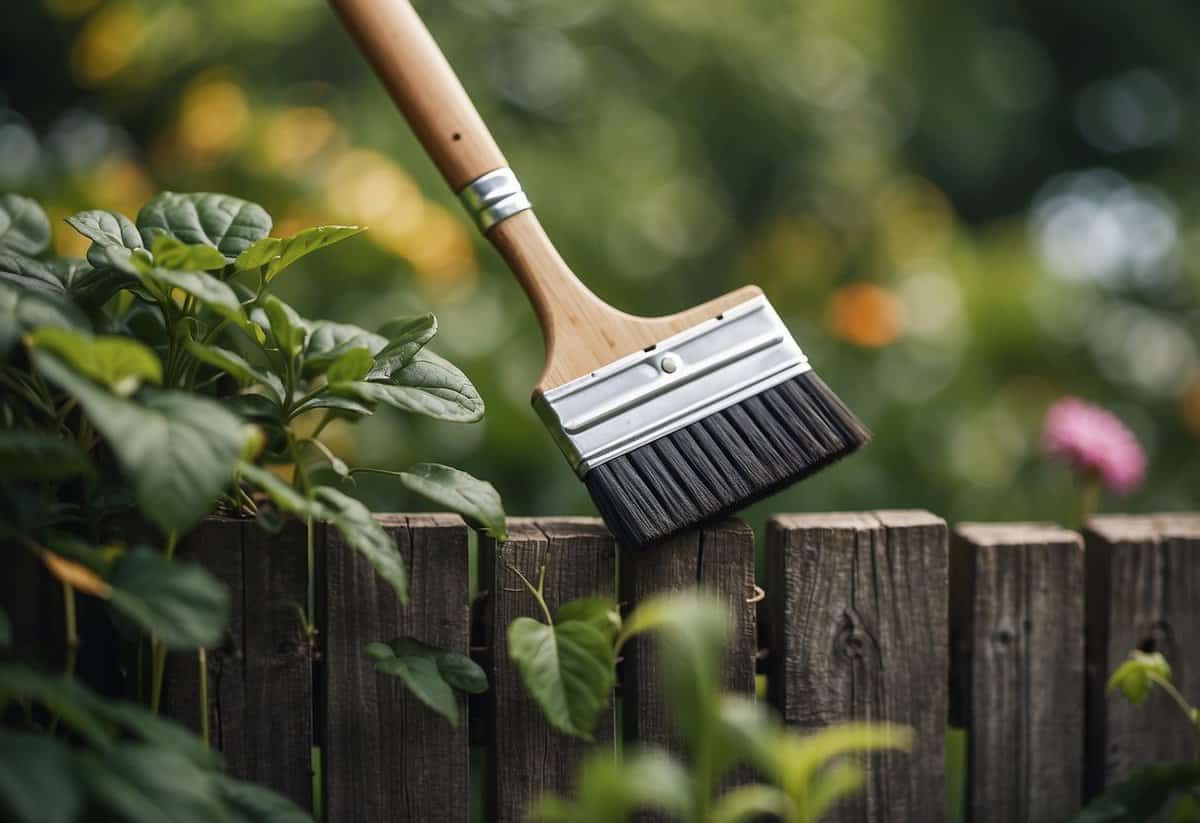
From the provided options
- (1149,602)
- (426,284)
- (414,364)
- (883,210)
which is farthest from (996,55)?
(414,364)

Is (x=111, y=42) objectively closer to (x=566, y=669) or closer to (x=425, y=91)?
(x=425, y=91)

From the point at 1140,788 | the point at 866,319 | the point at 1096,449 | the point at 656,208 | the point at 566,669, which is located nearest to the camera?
the point at 566,669

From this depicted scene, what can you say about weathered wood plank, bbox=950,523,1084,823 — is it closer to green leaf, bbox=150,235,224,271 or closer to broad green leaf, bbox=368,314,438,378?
broad green leaf, bbox=368,314,438,378

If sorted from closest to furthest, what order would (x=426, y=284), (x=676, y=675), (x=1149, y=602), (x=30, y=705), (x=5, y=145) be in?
(x=676, y=675) < (x=30, y=705) < (x=1149, y=602) < (x=426, y=284) < (x=5, y=145)

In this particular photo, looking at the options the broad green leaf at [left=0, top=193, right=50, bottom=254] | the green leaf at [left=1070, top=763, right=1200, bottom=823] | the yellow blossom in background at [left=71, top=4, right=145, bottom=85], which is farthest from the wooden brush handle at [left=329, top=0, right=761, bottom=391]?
the yellow blossom in background at [left=71, top=4, right=145, bottom=85]

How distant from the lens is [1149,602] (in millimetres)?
1007

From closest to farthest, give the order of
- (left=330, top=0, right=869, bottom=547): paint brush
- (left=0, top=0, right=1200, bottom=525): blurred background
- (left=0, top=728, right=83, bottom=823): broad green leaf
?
(left=0, top=728, right=83, bottom=823): broad green leaf
(left=330, top=0, right=869, bottom=547): paint brush
(left=0, top=0, right=1200, bottom=525): blurred background

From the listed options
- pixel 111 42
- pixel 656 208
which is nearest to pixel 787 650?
pixel 656 208

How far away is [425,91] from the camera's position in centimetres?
93

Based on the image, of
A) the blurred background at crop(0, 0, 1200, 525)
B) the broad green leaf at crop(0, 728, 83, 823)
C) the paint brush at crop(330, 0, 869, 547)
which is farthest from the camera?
the blurred background at crop(0, 0, 1200, 525)

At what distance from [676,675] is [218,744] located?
1.48ft

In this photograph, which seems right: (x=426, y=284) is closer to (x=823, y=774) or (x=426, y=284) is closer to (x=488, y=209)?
(x=488, y=209)

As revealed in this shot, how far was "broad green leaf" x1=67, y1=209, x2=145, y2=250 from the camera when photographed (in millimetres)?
783

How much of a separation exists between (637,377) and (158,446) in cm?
40
